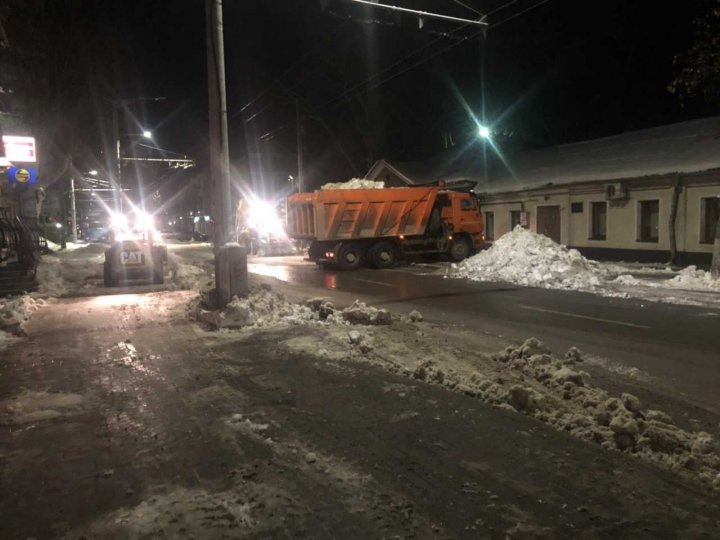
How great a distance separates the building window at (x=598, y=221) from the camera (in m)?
24.7

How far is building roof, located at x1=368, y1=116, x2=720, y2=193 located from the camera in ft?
70.6

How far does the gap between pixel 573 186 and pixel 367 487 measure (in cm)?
2321

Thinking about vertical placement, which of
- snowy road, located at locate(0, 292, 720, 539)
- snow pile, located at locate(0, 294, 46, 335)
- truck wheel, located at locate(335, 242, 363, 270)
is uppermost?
truck wheel, located at locate(335, 242, 363, 270)

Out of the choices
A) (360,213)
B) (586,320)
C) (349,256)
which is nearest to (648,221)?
(360,213)

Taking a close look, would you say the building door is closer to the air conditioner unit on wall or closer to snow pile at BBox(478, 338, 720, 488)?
the air conditioner unit on wall

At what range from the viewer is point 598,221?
82.4 feet

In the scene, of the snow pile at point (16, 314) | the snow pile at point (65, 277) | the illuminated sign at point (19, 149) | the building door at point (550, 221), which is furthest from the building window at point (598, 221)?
the illuminated sign at point (19, 149)

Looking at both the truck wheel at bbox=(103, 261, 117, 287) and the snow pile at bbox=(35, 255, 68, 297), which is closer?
the snow pile at bbox=(35, 255, 68, 297)

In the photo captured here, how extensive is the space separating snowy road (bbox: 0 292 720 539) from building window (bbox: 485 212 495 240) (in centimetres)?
2510

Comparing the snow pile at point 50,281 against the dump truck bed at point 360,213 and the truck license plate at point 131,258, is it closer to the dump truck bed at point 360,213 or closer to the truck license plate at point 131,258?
the truck license plate at point 131,258

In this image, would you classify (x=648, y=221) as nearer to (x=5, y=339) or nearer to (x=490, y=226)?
(x=490, y=226)

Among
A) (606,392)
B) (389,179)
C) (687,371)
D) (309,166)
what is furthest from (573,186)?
(309,166)

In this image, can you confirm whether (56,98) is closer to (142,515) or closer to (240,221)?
(240,221)

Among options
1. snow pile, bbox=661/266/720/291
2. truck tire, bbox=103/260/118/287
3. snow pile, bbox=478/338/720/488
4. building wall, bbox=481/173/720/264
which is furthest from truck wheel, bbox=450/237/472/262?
snow pile, bbox=478/338/720/488
